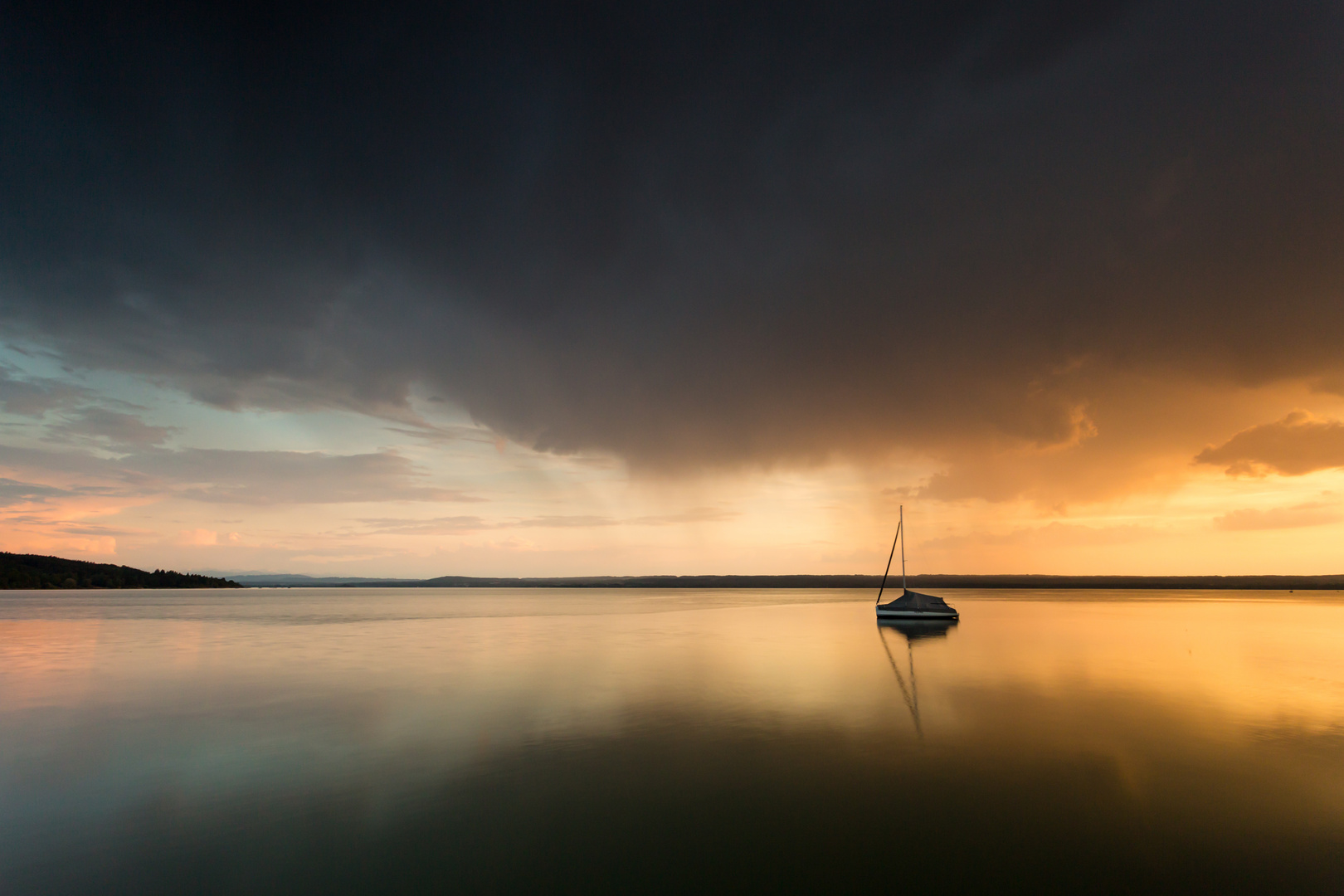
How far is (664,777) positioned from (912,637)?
48840 mm

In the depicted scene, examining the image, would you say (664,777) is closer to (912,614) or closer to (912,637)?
(912,637)

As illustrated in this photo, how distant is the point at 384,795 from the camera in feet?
47.8

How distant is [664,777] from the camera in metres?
15.9

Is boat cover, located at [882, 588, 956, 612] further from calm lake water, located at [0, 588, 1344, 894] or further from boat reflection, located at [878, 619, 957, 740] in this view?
calm lake water, located at [0, 588, 1344, 894]

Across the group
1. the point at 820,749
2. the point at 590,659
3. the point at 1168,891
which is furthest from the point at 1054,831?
the point at 590,659

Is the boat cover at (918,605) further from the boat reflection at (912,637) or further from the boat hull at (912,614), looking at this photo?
the boat reflection at (912,637)

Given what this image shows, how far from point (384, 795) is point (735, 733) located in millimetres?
10911

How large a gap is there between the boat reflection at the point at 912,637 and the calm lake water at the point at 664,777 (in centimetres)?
47

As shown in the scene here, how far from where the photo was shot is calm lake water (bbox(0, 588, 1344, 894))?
425 inches

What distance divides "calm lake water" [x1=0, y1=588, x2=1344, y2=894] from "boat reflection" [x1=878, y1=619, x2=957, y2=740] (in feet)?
1.54

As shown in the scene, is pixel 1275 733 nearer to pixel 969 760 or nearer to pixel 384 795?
pixel 969 760

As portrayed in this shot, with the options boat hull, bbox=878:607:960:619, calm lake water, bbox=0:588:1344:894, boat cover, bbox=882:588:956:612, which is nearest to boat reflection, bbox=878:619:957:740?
calm lake water, bbox=0:588:1344:894

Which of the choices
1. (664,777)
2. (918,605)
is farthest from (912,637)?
(664,777)

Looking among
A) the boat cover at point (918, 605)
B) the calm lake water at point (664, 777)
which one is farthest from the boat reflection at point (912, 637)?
the boat cover at point (918, 605)
